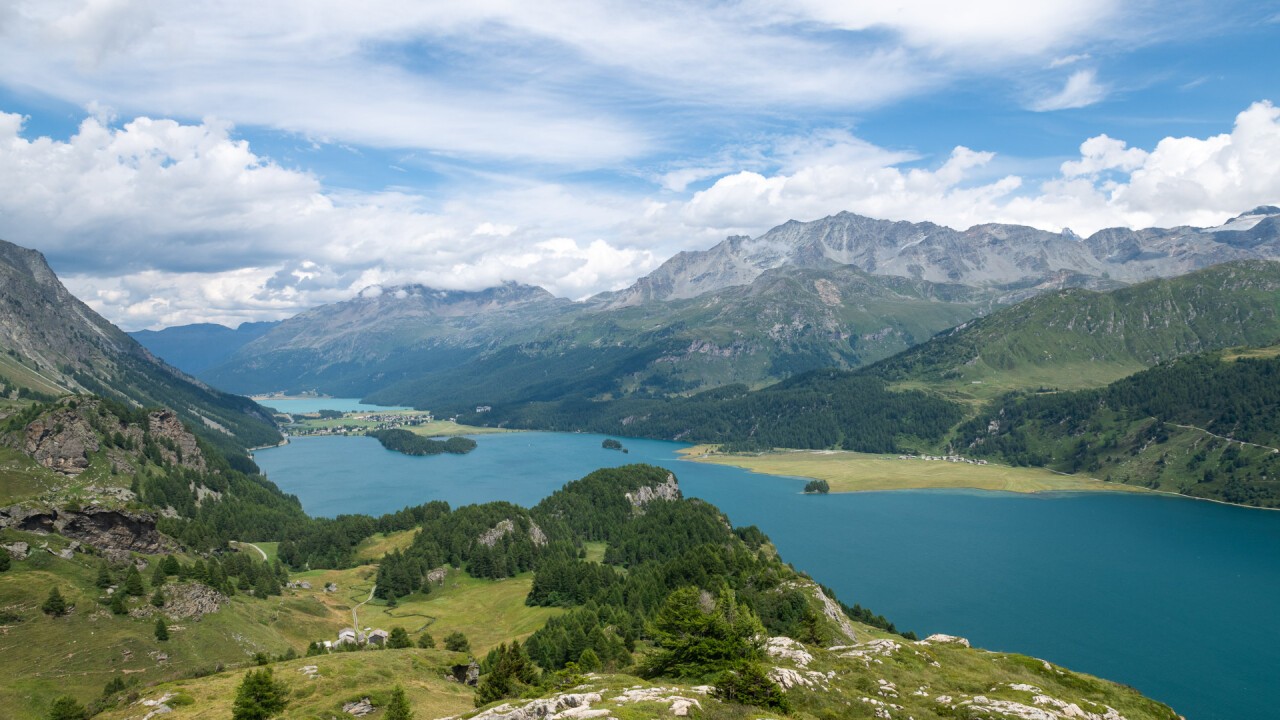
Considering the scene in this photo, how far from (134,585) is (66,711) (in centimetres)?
3078

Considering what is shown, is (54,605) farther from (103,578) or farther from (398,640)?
(398,640)

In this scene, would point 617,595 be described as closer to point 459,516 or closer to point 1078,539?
point 459,516

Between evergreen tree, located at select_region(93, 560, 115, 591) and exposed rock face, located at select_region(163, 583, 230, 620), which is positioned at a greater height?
evergreen tree, located at select_region(93, 560, 115, 591)

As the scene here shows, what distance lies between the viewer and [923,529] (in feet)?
617

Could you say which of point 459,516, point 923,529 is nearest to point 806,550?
point 923,529

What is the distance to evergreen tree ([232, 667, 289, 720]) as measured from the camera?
53812mm

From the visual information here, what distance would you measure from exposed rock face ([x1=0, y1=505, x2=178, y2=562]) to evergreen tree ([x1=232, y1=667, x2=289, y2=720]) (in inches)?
2283

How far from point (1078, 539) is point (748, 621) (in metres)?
150

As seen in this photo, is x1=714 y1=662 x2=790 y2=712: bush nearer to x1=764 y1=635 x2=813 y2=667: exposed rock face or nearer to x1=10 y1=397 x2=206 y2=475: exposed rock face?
x1=764 y1=635 x2=813 y2=667: exposed rock face

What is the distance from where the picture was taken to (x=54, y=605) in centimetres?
7681

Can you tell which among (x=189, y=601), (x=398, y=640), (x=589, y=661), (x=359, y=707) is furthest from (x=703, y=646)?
(x=189, y=601)

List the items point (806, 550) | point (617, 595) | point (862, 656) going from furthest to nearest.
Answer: point (806, 550), point (617, 595), point (862, 656)

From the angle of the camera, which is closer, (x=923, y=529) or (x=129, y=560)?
(x=129, y=560)

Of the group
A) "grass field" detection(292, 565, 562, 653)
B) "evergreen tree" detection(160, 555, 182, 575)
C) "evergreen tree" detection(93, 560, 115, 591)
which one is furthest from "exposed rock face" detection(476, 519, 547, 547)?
"evergreen tree" detection(93, 560, 115, 591)
